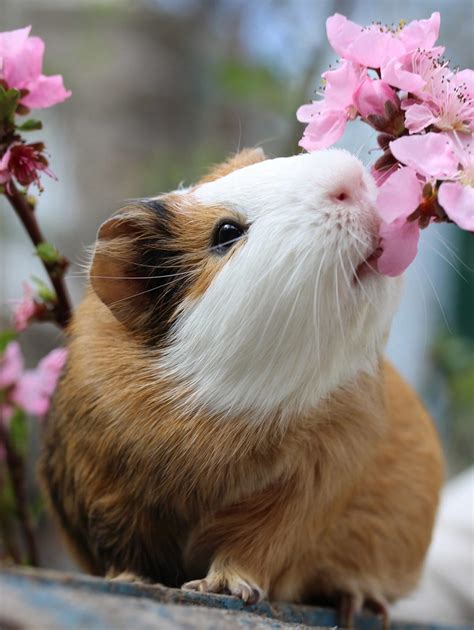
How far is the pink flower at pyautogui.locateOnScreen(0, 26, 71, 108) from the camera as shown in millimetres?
1100

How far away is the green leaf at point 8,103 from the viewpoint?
1044 mm

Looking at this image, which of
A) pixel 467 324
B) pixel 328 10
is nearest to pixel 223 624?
pixel 328 10

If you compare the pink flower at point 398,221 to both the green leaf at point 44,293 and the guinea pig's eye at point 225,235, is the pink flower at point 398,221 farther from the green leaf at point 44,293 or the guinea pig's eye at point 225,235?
the green leaf at point 44,293

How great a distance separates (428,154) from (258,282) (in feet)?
0.83

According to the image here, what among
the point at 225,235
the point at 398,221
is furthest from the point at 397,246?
the point at 225,235

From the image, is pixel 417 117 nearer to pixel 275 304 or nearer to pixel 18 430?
pixel 275 304

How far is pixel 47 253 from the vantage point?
1.21 m

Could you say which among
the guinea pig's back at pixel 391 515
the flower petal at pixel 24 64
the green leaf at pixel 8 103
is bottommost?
the guinea pig's back at pixel 391 515

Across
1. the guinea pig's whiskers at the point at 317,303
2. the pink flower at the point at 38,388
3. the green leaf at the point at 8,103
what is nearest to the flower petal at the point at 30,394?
the pink flower at the point at 38,388

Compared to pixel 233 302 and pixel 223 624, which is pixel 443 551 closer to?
pixel 233 302

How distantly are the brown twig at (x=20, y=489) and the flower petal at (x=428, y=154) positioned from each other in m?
0.91

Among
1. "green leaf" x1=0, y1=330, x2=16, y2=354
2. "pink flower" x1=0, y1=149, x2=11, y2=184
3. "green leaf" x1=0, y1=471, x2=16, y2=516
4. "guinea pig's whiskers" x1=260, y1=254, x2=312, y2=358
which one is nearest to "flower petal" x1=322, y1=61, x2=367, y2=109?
"guinea pig's whiskers" x1=260, y1=254, x2=312, y2=358

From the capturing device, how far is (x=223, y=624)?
2.51ft

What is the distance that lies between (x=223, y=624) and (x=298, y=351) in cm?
37
